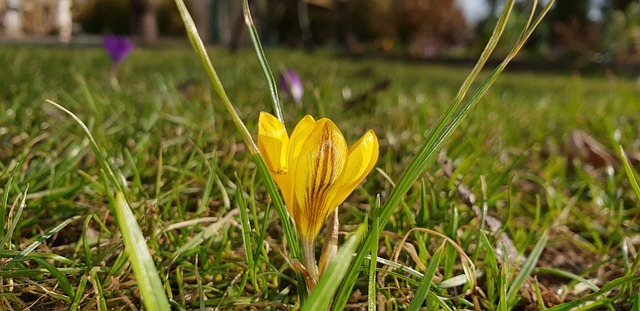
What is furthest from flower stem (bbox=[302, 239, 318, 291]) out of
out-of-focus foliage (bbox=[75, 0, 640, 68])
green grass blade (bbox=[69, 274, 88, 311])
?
out-of-focus foliage (bbox=[75, 0, 640, 68])

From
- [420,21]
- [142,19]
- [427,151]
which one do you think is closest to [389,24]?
[420,21]

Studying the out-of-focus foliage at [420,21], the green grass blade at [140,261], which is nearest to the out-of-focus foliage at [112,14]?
the out-of-focus foliage at [420,21]

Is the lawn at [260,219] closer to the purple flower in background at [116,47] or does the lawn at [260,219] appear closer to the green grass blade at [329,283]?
the green grass blade at [329,283]

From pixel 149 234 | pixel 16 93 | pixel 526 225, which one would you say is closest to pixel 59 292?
pixel 149 234

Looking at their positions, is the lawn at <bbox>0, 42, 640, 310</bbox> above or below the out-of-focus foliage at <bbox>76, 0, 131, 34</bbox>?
above

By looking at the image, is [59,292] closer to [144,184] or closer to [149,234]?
[149,234]

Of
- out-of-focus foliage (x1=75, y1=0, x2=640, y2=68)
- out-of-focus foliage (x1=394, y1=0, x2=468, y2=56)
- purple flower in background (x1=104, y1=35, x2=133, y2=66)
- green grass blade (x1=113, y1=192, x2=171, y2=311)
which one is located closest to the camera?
green grass blade (x1=113, y1=192, x2=171, y2=311)

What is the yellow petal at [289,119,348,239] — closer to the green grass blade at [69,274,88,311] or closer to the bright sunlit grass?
the bright sunlit grass
